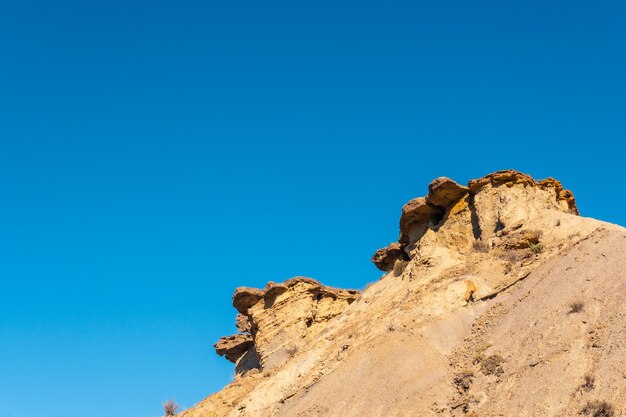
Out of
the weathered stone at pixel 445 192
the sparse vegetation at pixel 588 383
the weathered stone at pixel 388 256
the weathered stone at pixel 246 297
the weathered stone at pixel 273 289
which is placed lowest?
the sparse vegetation at pixel 588 383

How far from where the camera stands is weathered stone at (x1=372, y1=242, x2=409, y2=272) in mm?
32719

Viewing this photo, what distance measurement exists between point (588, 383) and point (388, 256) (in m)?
17.7

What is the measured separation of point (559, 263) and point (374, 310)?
7510 mm

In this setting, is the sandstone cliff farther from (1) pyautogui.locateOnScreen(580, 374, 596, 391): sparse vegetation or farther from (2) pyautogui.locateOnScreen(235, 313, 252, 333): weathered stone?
(2) pyautogui.locateOnScreen(235, 313, 252, 333): weathered stone

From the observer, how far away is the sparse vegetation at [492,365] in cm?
1862

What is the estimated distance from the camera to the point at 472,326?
2175 cm

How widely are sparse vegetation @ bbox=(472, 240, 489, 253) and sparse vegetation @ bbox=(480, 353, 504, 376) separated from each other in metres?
7.77

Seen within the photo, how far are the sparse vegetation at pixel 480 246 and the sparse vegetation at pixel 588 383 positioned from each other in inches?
414

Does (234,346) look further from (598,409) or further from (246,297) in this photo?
(598,409)

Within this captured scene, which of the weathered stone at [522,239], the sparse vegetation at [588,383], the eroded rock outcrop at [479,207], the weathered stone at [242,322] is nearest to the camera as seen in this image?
the sparse vegetation at [588,383]

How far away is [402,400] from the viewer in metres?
19.2

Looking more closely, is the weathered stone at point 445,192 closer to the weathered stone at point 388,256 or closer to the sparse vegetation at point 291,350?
the weathered stone at point 388,256

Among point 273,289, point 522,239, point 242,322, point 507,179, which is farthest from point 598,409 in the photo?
point 242,322

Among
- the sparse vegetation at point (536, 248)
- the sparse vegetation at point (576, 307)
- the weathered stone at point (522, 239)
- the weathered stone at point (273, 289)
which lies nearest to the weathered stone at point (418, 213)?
the weathered stone at point (522, 239)
